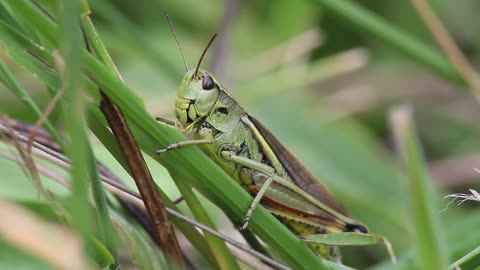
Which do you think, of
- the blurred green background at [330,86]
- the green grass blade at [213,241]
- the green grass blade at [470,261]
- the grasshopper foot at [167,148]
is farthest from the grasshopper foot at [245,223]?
the blurred green background at [330,86]

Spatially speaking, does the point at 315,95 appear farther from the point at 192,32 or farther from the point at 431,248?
the point at 431,248

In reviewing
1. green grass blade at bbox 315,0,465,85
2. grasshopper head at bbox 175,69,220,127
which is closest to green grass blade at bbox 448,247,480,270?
grasshopper head at bbox 175,69,220,127

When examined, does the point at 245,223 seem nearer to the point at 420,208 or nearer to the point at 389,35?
the point at 420,208

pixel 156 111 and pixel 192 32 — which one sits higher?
pixel 192 32

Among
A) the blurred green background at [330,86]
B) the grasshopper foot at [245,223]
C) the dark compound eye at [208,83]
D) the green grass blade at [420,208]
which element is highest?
the blurred green background at [330,86]

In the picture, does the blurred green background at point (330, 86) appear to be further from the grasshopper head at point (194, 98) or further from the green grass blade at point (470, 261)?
the green grass blade at point (470, 261)

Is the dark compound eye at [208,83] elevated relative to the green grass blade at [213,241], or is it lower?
elevated

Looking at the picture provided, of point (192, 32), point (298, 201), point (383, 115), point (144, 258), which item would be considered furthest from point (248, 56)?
point (144, 258)
